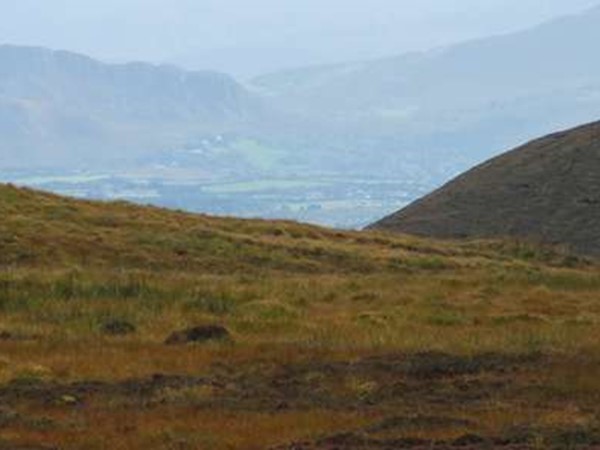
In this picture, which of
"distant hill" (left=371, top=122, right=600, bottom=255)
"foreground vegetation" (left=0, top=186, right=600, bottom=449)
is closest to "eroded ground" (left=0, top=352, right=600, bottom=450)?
"foreground vegetation" (left=0, top=186, right=600, bottom=449)

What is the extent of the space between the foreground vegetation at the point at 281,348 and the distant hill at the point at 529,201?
23979 mm

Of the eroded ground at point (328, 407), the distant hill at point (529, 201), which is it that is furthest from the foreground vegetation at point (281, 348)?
the distant hill at point (529, 201)

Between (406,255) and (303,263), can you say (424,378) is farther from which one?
(406,255)

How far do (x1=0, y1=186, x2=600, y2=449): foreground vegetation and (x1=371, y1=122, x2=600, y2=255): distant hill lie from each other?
78.7ft

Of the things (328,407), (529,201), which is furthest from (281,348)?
(529,201)

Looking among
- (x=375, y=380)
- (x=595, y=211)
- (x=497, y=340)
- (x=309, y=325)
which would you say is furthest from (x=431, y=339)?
(x=595, y=211)

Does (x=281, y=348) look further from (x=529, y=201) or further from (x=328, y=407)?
(x=529, y=201)

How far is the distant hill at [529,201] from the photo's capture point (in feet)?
227

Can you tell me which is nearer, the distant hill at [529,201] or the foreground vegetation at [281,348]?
the foreground vegetation at [281,348]

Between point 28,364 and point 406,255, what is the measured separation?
2750cm

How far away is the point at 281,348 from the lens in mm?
23141

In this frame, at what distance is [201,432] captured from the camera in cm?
1598

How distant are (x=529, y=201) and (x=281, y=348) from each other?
52137 millimetres

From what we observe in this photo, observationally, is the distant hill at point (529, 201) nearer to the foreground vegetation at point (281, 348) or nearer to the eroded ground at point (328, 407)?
the foreground vegetation at point (281, 348)
